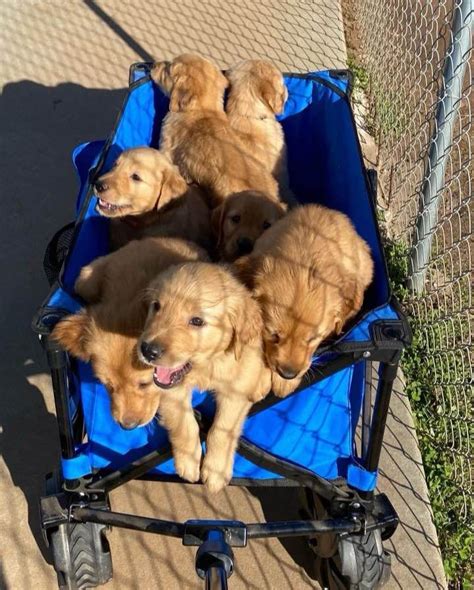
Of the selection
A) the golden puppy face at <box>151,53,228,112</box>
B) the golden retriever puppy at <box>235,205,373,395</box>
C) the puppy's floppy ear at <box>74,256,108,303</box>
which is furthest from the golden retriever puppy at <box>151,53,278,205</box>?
the puppy's floppy ear at <box>74,256,108,303</box>

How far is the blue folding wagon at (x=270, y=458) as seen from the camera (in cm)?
202

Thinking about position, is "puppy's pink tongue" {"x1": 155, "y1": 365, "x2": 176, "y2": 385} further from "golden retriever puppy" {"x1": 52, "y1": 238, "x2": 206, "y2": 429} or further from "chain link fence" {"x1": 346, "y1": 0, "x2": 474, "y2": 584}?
"chain link fence" {"x1": 346, "y1": 0, "x2": 474, "y2": 584}

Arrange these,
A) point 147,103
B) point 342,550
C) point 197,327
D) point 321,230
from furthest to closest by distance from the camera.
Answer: point 147,103 < point 321,230 < point 342,550 < point 197,327

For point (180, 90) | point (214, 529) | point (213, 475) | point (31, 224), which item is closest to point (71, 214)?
point (31, 224)

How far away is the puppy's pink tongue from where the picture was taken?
6.56 feet

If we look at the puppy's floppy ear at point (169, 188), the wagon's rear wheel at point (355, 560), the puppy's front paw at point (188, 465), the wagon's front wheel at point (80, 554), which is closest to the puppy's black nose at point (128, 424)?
the puppy's front paw at point (188, 465)

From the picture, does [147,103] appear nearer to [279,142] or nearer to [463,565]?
[279,142]

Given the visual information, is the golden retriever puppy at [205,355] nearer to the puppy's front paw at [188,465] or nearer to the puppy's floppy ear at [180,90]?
the puppy's front paw at [188,465]

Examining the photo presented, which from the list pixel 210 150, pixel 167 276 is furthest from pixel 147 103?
pixel 167 276

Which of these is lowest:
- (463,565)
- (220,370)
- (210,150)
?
(463,565)

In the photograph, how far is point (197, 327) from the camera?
199 cm

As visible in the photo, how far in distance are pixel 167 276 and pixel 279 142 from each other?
6.69ft

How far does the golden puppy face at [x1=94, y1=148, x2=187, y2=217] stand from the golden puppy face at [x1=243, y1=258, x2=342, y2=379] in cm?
100

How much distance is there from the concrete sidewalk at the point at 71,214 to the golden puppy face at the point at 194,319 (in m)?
1.08
